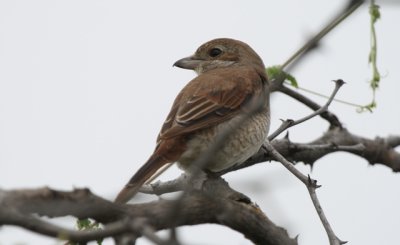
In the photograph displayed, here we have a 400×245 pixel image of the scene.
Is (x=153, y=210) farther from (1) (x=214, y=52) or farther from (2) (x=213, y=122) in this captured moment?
(1) (x=214, y=52)

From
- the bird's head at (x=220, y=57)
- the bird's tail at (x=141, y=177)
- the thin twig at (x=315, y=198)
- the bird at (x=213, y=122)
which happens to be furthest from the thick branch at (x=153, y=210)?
the bird's head at (x=220, y=57)

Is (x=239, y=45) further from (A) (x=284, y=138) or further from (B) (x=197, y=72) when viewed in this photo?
(A) (x=284, y=138)

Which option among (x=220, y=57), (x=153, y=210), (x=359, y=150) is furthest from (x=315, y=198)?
(x=220, y=57)

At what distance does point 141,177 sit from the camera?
368 cm

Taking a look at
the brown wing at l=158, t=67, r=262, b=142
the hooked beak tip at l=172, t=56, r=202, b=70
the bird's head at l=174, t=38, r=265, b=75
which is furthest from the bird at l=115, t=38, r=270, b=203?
the hooked beak tip at l=172, t=56, r=202, b=70

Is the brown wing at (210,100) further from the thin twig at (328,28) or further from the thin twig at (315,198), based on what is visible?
the thin twig at (328,28)

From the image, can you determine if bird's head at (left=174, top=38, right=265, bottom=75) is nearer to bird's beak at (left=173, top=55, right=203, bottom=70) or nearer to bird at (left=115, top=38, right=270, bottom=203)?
bird's beak at (left=173, top=55, right=203, bottom=70)

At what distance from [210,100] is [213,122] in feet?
1.00

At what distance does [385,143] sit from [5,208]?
169 inches

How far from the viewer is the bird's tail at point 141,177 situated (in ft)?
10.6

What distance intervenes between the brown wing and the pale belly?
76 mm

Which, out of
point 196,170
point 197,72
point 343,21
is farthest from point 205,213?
point 197,72

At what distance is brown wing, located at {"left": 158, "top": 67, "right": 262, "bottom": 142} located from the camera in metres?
4.46

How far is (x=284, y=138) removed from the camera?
5.25m
